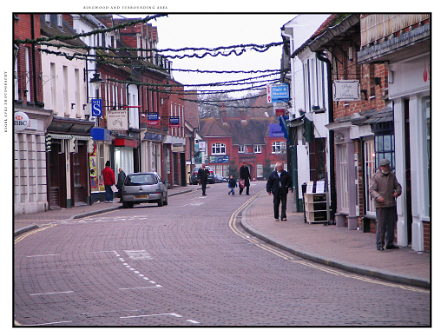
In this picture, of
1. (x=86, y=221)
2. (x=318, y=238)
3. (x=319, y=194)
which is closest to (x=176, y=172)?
(x=86, y=221)

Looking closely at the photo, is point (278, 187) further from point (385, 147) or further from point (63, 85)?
point (63, 85)

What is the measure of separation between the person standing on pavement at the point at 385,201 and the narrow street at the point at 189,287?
5.98 ft

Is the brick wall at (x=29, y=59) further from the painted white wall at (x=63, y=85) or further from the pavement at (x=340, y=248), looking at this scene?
the pavement at (x=340, y=248)

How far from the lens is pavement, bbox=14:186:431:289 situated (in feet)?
39.0

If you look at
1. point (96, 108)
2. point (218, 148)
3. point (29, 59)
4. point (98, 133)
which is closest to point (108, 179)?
point (98, 133)

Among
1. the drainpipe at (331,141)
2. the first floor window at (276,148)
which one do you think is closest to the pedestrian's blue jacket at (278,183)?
the drainpipe at (331,141)

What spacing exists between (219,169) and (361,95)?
89.8 metres

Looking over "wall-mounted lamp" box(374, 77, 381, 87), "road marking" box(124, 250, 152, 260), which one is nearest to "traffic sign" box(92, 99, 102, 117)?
"wall-mounted lamp" box(374, 77, 381, 87)

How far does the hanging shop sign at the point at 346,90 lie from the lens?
744 inches

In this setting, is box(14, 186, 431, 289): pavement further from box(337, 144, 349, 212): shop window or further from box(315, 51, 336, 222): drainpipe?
box(315, 51, 336, 222): drainpipe

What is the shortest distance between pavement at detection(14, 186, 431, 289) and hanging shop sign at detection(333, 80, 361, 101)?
11.0ft

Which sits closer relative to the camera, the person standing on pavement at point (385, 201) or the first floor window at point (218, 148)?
the person standing on pavement at point (385, 201)

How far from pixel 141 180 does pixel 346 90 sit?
16.4 m

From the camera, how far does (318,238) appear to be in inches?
706
